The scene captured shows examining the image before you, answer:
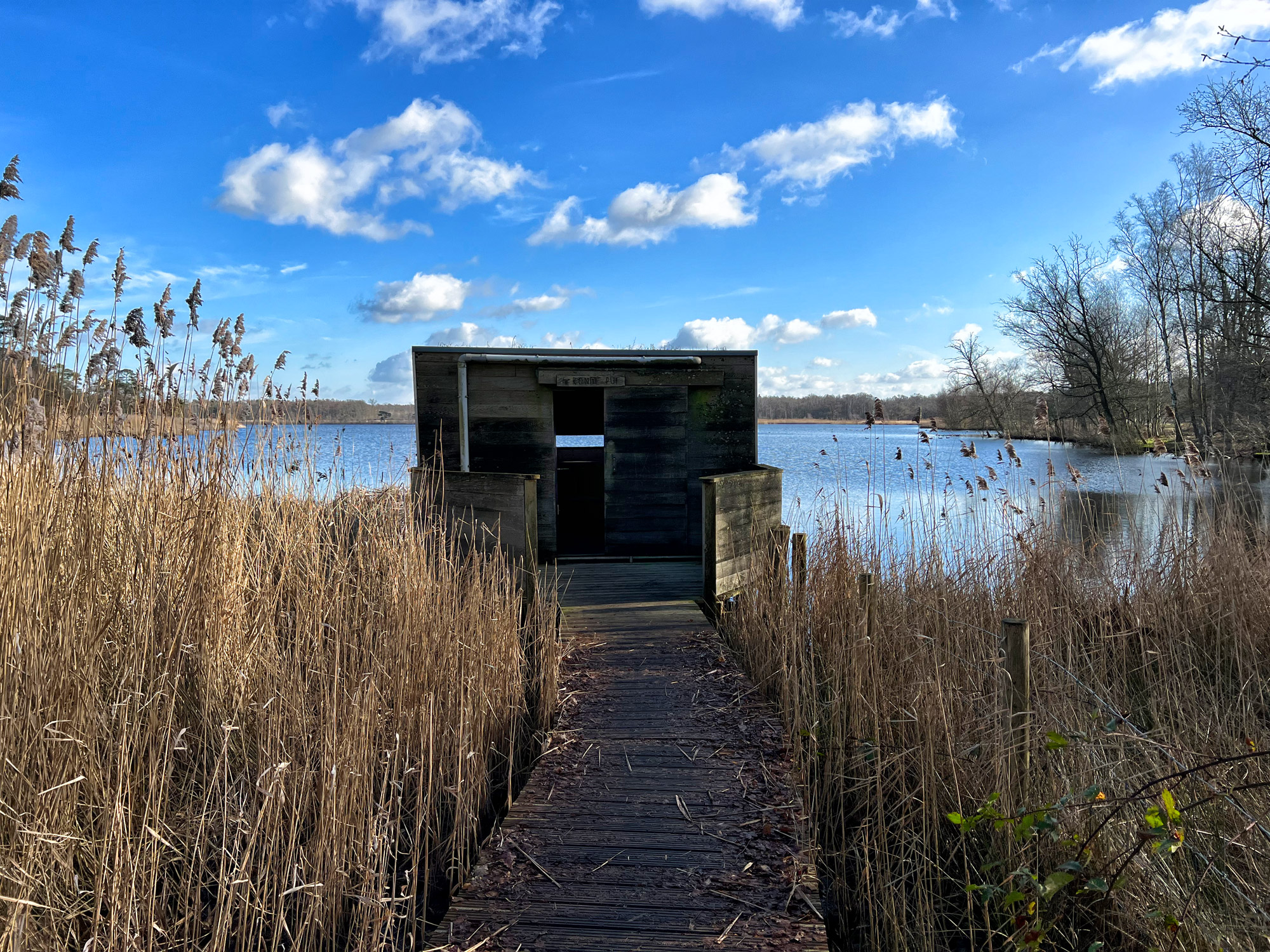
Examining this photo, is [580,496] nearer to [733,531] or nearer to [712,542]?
[733,531]

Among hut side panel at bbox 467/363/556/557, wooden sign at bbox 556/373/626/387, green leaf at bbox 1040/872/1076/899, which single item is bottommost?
green leaf at bbox 1040/872/1076/899

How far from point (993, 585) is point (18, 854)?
6.57m

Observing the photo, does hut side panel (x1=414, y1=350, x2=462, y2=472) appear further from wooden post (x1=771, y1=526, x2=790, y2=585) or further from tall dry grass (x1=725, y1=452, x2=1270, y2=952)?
tall dry grass (x1=725, y1=452, x2=1270, y2=952)

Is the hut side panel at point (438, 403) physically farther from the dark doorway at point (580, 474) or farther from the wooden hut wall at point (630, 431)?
the dark doorway at point (580, 474)

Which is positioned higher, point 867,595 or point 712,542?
point 712,542

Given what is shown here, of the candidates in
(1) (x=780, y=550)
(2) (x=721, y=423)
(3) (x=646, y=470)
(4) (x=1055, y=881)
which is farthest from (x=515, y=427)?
(4) (x=1055, y=881)

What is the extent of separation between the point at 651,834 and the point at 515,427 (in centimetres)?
585

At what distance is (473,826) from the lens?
131 inches

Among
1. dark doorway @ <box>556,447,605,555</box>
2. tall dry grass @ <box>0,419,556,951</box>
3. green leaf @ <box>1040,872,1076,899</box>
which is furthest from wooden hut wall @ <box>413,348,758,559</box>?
green leaf @ <box>1040,872,1076,899</box>

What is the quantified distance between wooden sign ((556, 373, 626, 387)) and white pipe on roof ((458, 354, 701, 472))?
0.50 ft

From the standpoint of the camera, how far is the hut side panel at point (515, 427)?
26.9 feet

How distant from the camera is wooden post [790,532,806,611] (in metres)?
6.13

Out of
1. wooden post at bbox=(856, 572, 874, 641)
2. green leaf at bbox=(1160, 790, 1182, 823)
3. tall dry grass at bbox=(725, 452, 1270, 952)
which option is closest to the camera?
green leaf at bbox=(1160, 790, 1182, 823)

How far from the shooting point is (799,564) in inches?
261
